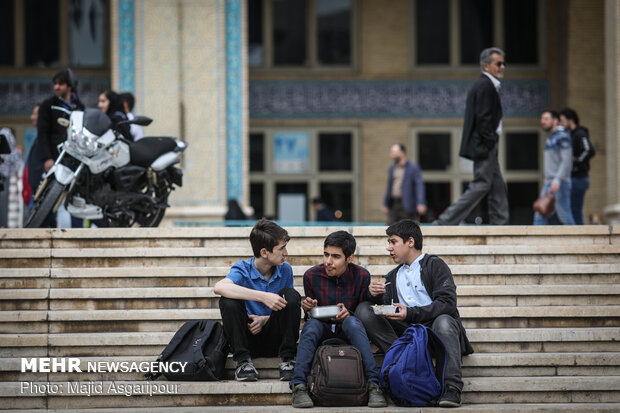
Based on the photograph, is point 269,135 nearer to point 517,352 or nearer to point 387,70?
point 387,70

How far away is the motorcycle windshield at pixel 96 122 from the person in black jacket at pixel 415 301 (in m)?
3.78

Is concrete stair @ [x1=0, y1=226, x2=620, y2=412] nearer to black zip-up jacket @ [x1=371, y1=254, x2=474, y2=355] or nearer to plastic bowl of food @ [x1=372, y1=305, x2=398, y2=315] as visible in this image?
black zip-up jacket @ [x1=371, y1=254, x2=474, y2=355]

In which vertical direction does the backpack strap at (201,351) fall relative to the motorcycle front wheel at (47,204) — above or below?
below

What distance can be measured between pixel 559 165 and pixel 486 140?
1947 mm

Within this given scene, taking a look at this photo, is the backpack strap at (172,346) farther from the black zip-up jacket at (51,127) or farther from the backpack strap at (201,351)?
the black zip-up jacket at (51,127)

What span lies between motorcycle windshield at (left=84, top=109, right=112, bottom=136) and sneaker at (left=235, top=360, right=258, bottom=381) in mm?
3646

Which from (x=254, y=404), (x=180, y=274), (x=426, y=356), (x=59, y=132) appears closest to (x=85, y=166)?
(x=59, y=132)

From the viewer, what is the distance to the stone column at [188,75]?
1574 cm

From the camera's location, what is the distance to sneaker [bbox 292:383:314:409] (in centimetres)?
591

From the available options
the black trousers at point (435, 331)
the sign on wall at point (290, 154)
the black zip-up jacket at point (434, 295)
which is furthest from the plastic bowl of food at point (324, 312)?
the sign on wall at point (290, 154)

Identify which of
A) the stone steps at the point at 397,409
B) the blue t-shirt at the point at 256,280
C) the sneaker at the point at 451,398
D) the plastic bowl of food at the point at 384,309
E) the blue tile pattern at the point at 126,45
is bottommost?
the stone steps at the point at 397,409

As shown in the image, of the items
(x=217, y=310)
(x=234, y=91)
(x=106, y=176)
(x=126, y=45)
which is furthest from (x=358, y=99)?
(x=217, y=310)

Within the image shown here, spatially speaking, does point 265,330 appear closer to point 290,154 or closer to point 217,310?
point 217,310

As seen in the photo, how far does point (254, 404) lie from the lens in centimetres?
621
